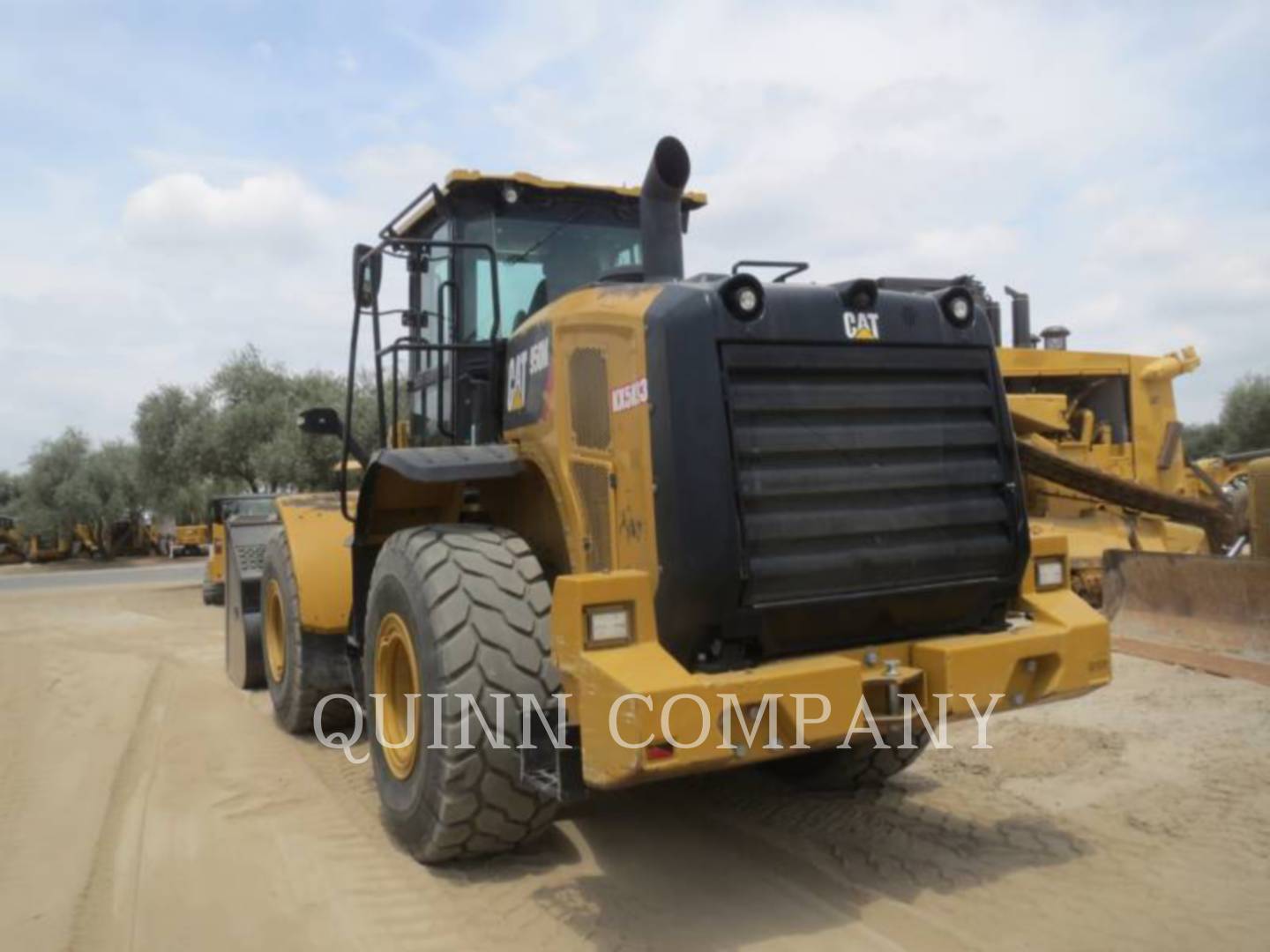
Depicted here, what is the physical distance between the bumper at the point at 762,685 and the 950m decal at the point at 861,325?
1.12 metres

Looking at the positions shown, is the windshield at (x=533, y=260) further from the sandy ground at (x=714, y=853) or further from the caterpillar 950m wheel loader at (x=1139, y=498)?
the caterpillar 950m wheel loader at (x=1139, y=498)

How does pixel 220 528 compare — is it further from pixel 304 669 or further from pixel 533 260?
pixel 533 260

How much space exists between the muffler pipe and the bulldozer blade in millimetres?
3910

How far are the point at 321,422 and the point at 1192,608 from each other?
237 inches

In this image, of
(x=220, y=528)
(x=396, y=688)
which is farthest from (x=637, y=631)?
(x=220, y=528)

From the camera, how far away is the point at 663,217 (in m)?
4.37

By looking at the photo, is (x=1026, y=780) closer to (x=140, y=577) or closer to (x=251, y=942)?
(x=251, y=942)

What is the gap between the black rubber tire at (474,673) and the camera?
382 cm

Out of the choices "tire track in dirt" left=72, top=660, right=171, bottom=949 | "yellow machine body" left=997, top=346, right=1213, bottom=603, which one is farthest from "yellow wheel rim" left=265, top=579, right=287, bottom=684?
"yellow machine body" left=997, top=346, right=1213, bottom=603

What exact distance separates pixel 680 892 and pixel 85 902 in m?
2.18

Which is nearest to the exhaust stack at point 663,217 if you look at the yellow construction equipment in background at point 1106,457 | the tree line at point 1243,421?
the yellow construction equipment in background at point 1106,457

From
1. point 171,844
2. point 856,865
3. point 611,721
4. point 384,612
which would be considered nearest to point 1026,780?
point 856,865

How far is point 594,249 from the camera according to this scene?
5.68m

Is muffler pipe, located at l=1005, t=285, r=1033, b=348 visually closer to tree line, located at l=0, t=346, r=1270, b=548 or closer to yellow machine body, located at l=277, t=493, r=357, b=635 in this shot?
yellow machine body, located at l=277, t=493, r=357, b=635
